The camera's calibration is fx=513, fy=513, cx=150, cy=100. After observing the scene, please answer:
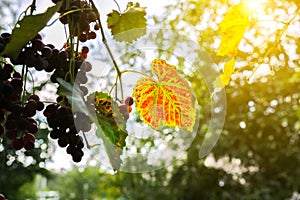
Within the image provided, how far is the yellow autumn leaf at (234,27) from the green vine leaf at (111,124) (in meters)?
0.10

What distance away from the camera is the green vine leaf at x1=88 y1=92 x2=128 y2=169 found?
0.98ft

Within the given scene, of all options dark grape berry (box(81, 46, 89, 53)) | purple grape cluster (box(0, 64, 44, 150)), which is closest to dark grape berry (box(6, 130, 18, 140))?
purple grape cluster (box(0, 64, 44, 150))

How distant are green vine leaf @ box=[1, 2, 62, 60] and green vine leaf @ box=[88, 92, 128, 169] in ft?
0.17

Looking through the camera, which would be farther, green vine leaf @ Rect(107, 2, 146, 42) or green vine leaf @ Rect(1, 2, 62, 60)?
green vine leaf @ Rect(107, 2, 146, 42)

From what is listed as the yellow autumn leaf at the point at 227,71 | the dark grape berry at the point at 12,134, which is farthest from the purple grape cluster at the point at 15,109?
the yellow autumn leaf at the point at 227,71

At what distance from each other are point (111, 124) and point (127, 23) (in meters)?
0.10

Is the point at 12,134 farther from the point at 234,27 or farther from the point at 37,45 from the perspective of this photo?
the point at 234,27

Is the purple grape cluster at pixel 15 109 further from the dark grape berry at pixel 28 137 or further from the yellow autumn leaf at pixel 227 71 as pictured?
the yellow autumn leaf at pixel 227 71

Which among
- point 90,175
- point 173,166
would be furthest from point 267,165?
point 90,175

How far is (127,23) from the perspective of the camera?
381 millimetres

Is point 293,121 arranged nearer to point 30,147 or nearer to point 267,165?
point 267,165

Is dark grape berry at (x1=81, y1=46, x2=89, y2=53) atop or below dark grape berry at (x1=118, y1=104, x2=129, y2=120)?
atop

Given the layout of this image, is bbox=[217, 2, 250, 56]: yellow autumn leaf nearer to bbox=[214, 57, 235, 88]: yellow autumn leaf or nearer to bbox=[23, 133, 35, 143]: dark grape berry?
bbox=[214, 57, 235, 88]: yellow autumn leaf

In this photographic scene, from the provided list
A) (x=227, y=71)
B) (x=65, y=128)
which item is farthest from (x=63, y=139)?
(x=227, y=71)
